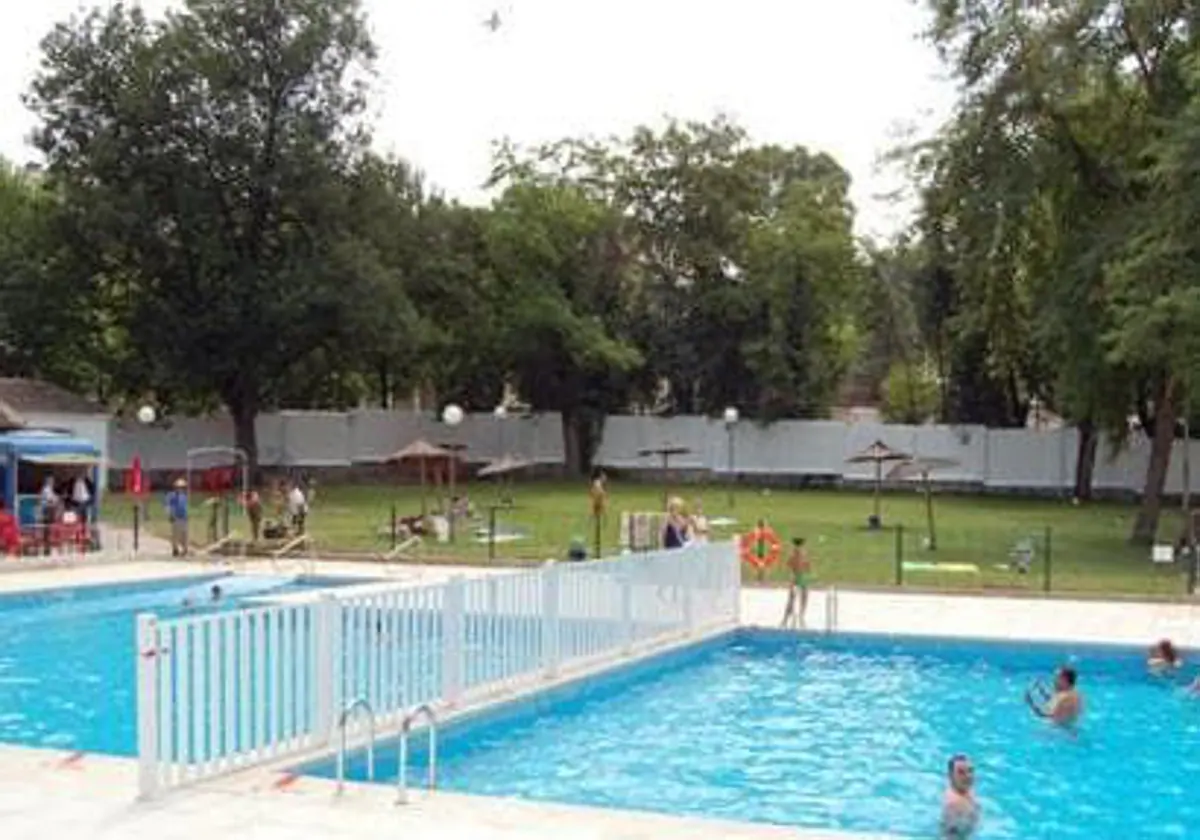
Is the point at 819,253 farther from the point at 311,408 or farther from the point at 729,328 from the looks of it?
the point at 311,408

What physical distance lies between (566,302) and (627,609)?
36622 mm

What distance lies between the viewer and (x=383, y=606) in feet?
40.7

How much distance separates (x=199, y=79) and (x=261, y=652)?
40002 millimetres

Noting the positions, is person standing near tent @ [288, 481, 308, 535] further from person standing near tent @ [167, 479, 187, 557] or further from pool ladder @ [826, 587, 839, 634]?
pool ladder @ [826, 587, 839, 634]

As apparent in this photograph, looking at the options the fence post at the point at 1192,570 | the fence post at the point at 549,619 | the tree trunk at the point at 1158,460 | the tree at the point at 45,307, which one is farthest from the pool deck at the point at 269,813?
the tree at the point at 45,307

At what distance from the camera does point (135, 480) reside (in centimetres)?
4609

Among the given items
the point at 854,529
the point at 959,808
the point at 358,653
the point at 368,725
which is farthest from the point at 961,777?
the point at 854,529

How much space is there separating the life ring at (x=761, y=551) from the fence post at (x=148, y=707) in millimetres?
15557

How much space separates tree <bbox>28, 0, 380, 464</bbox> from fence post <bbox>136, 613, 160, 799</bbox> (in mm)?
37205

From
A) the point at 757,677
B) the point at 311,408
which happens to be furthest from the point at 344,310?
the point at 757,677

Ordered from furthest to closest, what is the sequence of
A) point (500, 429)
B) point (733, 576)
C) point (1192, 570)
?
1. point (500, 429)
2. point (1192, 570)
3. point (733, 576)

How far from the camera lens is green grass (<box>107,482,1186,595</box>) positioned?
84.6 feet

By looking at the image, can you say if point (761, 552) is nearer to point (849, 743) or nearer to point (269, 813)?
point (849, 743)

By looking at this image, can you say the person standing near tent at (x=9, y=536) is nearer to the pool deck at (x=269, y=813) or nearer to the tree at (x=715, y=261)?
the pool deck at (x=269, y=813)
